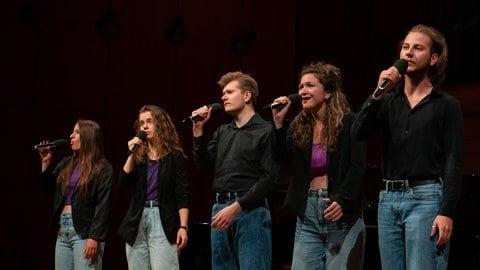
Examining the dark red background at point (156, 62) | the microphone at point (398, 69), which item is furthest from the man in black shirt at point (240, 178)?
the dark red background at point (156, 62)

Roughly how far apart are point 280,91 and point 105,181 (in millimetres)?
3535

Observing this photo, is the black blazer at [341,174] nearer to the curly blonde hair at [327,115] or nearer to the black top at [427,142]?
Result: the curly blonde hair at [327,115]

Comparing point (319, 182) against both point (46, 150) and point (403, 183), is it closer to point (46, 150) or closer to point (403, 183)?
point (403, 183)

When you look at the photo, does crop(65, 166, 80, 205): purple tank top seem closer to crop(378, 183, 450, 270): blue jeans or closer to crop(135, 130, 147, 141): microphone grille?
crop(135, 130, 147, 141): microphone grille

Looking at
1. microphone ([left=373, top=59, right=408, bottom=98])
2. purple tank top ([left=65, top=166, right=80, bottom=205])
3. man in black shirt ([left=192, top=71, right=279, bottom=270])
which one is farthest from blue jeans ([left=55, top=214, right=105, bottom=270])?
microphone ([left=373, top=59, right=408, bottom=98])

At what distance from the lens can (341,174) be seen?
285 cm

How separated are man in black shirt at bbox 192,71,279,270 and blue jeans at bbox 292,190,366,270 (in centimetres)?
31

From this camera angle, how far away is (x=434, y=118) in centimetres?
248

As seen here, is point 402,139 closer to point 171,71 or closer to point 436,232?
point 436,232

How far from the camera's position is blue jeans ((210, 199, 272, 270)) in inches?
122

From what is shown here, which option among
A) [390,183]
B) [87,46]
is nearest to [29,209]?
[87,46]

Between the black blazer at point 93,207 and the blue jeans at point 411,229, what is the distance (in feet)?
7.00

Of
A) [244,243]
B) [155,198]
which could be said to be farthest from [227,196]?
[155,198]

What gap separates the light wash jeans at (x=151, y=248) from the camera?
3686 millimetres
